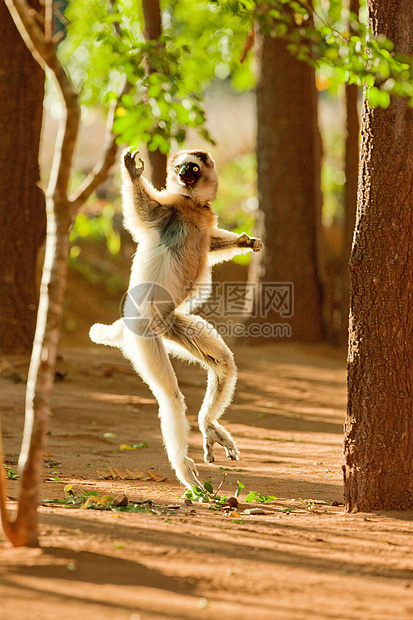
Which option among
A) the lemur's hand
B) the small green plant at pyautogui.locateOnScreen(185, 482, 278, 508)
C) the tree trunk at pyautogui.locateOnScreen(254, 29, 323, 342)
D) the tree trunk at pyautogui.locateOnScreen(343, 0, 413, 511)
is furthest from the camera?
the tree trunk at pyautogui.locateOnScreen(254, 29, 323, 342)

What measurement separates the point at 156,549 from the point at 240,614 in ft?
2.50

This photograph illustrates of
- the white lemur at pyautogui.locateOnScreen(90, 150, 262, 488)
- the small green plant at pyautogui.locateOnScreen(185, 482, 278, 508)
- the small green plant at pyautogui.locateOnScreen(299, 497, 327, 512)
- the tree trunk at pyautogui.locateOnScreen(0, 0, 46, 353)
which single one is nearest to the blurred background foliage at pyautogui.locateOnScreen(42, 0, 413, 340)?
the white lemur at pyautogui.locateOnScreen(90, 150, 262, 488)

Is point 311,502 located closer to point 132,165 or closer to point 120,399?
point 132,165

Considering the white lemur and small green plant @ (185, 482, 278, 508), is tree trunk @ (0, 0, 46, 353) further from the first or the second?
small green plant @ (185, 482, 278, 508)

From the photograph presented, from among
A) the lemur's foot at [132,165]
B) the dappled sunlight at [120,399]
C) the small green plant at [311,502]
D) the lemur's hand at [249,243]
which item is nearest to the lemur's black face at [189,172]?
the lemur's foot at [132,165]

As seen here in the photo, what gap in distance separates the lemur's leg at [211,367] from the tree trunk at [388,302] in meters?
1.20

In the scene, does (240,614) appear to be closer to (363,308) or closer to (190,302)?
(363,308)

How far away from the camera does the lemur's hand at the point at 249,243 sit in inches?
231

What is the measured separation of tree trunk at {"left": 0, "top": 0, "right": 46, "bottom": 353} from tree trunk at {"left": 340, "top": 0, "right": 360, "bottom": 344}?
6.35 metres

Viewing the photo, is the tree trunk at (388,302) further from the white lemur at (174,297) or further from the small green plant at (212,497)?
the white lemur at (174,297)

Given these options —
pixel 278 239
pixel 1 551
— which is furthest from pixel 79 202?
pixel 278 239

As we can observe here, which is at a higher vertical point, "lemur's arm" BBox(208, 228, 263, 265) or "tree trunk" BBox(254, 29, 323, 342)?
"tree trunk" BBox(254, 29, 323, 342)

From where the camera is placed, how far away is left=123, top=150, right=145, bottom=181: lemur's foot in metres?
5.20

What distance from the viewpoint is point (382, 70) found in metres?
4.15
